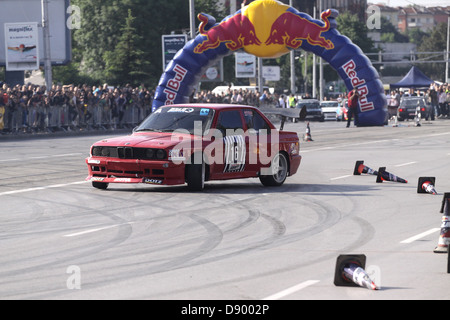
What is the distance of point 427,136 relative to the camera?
3391 cm

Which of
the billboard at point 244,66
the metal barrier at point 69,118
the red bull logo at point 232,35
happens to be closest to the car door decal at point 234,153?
the metal barrier at point 69,118

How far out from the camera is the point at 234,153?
15797 millimetres

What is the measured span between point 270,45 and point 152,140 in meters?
21.8

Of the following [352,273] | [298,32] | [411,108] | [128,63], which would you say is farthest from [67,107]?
[128,63]

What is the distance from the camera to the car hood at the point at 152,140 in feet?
48.8

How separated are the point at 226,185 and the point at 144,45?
56.2 metres

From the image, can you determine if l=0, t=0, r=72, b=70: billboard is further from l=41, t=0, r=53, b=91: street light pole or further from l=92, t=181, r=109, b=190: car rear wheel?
l=92, t=181, r=109, b=190: car rear wheel

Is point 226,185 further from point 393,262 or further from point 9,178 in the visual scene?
point 393,262

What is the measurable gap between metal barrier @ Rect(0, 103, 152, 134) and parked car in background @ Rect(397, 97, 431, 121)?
18062mm

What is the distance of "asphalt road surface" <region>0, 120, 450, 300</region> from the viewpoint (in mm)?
7949

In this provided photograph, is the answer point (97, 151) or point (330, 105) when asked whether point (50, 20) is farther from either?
point (97, 151)

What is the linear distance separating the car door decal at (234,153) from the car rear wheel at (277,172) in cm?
62

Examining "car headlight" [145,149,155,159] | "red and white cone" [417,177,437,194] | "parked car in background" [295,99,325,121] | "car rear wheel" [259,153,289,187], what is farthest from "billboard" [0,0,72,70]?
"red and white cone" [417,177,437,194]
